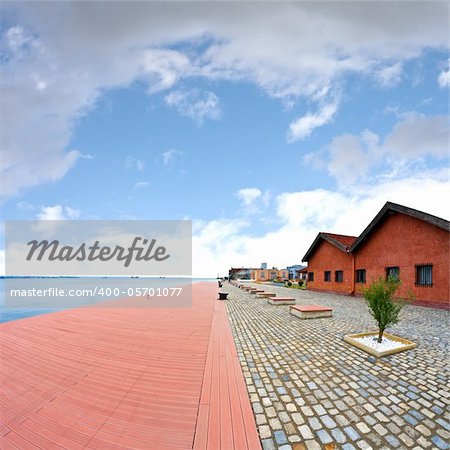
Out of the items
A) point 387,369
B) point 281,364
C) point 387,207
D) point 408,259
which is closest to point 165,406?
point 281,364

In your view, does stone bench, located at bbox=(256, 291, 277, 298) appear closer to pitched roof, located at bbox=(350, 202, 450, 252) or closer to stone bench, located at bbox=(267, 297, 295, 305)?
stone bench, located at bbox=(267, 297, 295, 305)

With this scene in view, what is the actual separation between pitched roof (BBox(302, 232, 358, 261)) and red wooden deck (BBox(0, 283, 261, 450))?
51.8 ft

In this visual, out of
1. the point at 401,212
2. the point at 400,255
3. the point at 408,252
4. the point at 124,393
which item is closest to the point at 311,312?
the point at 124,393

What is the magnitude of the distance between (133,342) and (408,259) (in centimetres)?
1507

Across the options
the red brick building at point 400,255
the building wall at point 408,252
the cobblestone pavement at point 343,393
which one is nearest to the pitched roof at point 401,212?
the red brick building at point 400,255

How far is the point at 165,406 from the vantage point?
11.6 ft

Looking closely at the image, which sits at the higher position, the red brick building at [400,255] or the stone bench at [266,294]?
the red brick building at [400,255]

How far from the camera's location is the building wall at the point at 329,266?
19578 mm

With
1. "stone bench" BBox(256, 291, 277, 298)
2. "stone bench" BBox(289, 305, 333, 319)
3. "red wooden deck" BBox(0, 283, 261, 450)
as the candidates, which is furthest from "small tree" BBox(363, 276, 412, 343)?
"stone bench" BBox(256, 291, 277, 298)

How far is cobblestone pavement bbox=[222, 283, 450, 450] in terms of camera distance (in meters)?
2.80

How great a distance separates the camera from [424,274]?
13344 mm

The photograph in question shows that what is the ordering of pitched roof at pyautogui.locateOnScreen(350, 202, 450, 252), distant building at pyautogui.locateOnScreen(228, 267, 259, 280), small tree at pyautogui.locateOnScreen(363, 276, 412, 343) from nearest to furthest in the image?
1. small tree at pyautogui.locateOnScreen(363, 276, 412, 343)
2. pitched roof at pyautogui.locateOnScreen(350, 202, 450, 252)
3. distant building at pyautogui.locateOnScreen(228, 267, 259, 280)

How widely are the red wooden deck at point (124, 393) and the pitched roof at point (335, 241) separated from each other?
621 inches

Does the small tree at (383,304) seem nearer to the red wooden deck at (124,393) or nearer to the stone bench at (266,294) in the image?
the red wooden deck at (124,393)
